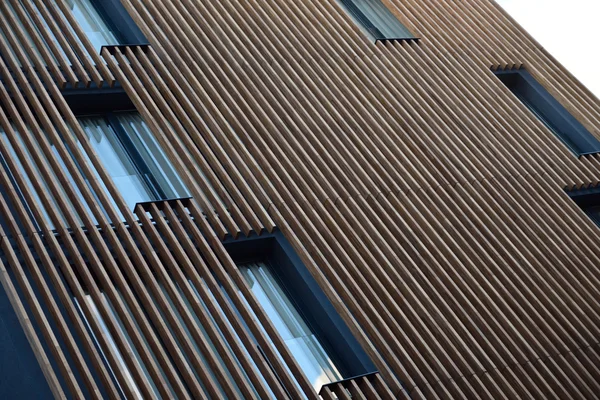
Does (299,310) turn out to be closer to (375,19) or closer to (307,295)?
(307,295)

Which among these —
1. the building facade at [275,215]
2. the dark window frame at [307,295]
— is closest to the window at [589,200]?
the building facade at [275,215]

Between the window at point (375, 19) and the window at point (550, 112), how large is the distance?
0.99m

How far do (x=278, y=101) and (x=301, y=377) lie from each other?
2248 millimetres

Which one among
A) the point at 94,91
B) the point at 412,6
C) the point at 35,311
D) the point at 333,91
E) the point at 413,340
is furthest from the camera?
the point at 412,6

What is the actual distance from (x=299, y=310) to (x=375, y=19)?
344cm

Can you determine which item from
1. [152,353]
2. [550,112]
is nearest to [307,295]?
[152,353]

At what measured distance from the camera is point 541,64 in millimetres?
7504

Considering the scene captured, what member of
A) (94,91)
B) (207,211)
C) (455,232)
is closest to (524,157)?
(455,232)

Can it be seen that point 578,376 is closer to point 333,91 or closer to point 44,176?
point 333,91

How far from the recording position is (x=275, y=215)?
5.18 metres

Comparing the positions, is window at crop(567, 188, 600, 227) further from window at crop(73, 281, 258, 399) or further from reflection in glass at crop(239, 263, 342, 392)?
window at crop(73, 281, 258, 399)

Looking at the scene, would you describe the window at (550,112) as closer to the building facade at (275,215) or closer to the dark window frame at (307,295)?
the building facade at (275,215)

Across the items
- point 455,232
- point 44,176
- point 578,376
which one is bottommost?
point 578,376

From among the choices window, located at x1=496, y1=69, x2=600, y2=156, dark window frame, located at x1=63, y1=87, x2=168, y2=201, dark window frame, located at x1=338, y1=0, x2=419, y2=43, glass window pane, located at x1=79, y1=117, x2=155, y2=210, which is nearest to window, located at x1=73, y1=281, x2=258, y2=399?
glass window pane, located at x1=79, y1=117, x2=155, y2=210
